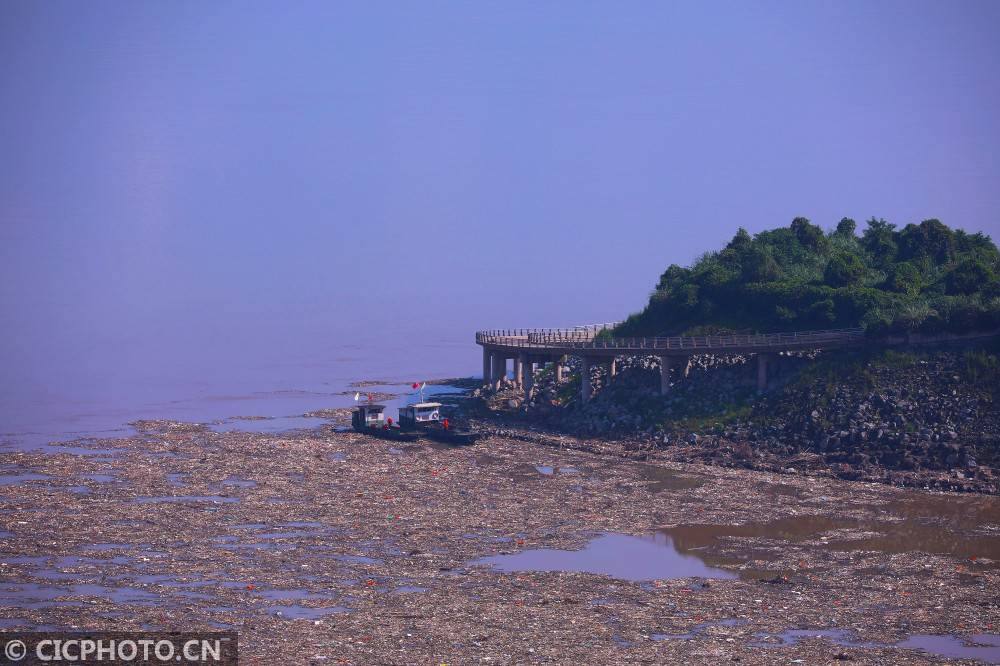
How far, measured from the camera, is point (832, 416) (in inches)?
2501

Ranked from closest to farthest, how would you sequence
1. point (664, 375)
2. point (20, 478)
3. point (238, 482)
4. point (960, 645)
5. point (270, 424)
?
point (960, 645) < point (238, 482) < point (20, 478) < point (664, 375) < point (270, 424)

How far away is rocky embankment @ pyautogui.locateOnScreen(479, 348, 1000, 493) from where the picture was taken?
57.9 metres

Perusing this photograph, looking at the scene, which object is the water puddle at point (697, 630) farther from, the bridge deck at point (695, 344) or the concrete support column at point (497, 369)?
the concrete support column at point (497, 369)

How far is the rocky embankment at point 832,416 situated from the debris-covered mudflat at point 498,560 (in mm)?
3101

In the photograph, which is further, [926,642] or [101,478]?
[101,478]

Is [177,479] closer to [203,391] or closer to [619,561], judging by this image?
[619,561]

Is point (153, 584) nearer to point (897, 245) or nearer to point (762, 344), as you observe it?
point (762, 344)

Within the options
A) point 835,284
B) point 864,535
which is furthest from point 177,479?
point 835,284

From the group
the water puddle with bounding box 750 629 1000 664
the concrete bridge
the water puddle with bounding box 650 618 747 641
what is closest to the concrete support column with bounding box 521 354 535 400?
the concrete bridge

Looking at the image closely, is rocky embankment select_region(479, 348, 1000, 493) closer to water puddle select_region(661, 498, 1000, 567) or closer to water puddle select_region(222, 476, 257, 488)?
water puddle select_region(661, 498, 1000, 567)

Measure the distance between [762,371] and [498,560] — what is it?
35.6 m

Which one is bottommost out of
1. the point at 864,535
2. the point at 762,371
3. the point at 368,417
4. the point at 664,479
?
the point at 864,535

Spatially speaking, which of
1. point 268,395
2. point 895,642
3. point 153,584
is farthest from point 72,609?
point 268,395

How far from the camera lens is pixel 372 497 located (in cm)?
5250
